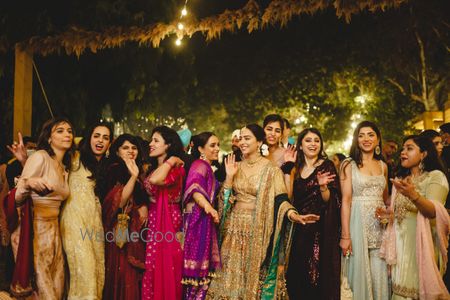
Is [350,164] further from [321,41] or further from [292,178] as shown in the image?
[321,41]

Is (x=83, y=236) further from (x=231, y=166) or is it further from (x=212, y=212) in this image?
(x=231, y=166)

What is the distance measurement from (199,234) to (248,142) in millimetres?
1059

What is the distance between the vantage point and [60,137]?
491cm

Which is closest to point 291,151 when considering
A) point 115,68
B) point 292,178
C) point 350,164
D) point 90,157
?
point 292,178

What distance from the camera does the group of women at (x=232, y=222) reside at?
4.86 metres

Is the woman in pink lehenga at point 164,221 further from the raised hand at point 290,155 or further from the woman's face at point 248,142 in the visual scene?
the raised hand at point 290,155

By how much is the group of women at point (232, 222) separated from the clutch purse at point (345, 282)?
0.04 metres

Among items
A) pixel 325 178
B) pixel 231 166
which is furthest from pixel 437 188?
pixel 231 166

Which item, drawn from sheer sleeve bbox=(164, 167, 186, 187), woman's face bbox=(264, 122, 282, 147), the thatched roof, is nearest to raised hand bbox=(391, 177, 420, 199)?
woman's face bbox=(264, 122, 282, 147)

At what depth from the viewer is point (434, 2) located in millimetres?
15805

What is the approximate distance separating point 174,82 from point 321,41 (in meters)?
9.42

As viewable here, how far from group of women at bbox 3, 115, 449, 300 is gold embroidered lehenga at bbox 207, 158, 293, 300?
1 centimetres

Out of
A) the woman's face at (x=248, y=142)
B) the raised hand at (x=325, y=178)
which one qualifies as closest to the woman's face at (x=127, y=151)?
the woman's face at (x=248, y=142)

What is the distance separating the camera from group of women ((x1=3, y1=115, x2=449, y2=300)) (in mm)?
4863
